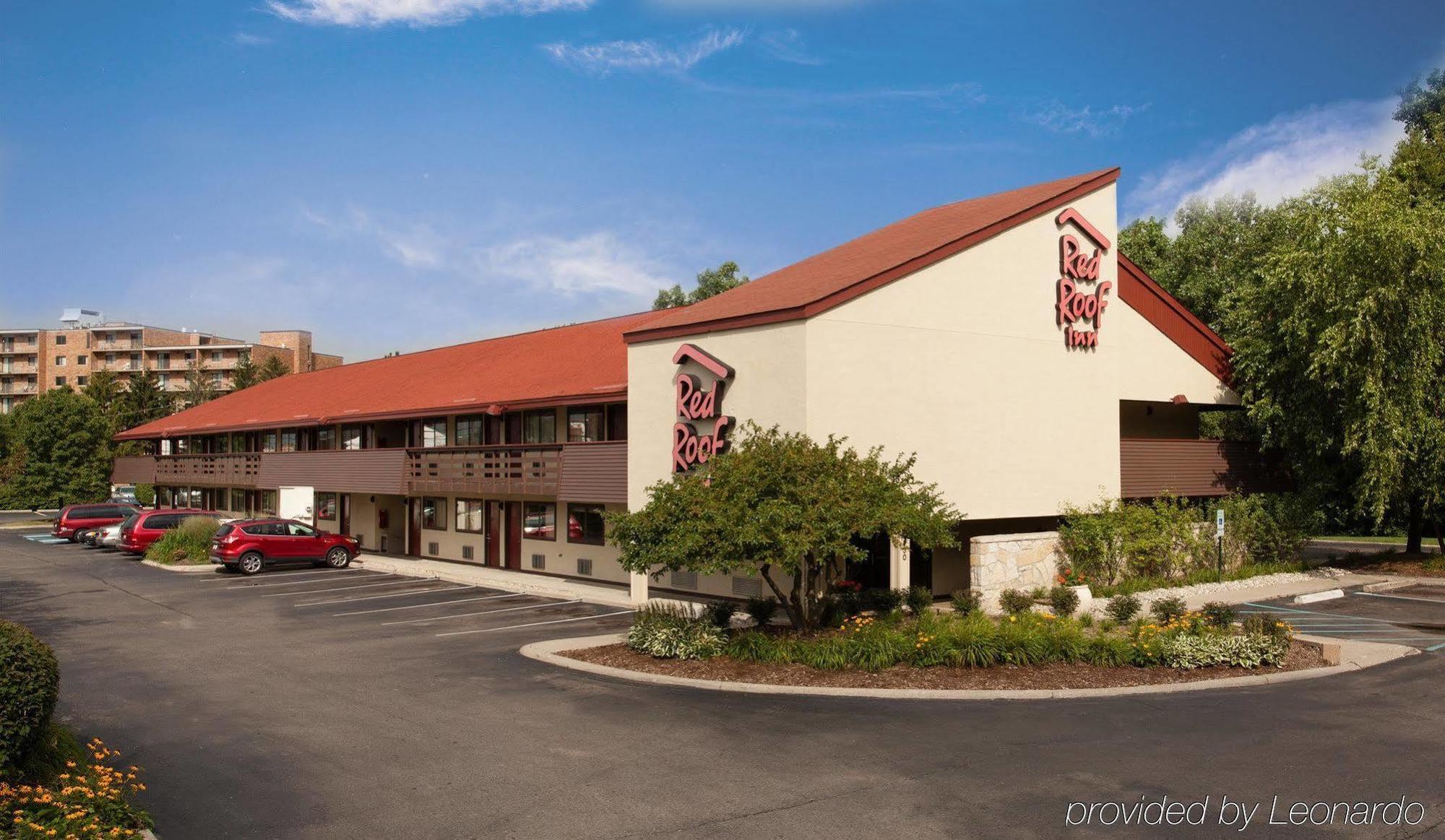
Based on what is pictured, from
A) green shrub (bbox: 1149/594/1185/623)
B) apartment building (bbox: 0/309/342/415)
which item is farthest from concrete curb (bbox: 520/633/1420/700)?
apartment building (bbox: 0/309/342/415)

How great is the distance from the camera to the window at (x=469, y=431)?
3531 centimetres

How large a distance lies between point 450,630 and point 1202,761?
49.1 ft

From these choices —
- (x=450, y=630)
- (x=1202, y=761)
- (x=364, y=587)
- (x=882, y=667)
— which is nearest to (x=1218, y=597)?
(x=882, y=667)

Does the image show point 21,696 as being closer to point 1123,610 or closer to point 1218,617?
point 1218,617

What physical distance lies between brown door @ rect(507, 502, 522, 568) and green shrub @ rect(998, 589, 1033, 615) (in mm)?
17482

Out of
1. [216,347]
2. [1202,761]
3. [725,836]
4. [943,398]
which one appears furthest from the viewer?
[216,347]

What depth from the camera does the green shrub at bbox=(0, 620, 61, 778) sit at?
347 inches

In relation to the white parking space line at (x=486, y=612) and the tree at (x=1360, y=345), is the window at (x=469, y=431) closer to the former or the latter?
the white parking space line at (x=486, y=612)

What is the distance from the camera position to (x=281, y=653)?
61.1 ft

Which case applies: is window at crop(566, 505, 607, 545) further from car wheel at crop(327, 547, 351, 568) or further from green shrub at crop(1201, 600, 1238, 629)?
green shrub at crop(1201, 600, 1238, 629)

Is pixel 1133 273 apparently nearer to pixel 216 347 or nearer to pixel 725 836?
pixel 725 836

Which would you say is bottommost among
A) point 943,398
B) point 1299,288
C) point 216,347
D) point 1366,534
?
point 1366,534

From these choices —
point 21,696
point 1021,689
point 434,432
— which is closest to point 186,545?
point 434,432

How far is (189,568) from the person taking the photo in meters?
35.4
